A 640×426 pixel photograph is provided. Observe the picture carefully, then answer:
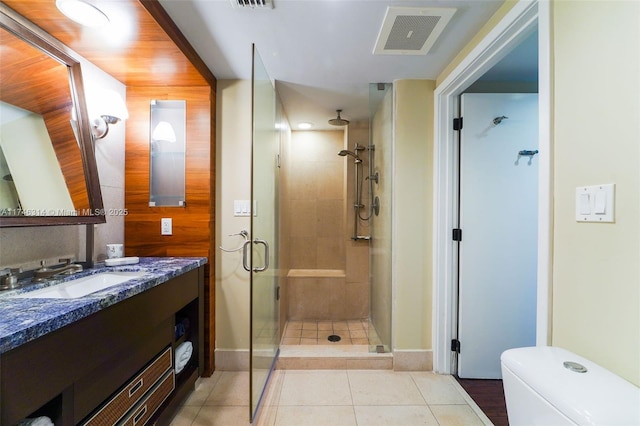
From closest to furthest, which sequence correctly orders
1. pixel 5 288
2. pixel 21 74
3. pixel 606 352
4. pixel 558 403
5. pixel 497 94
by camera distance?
1. pixel 558 403
2. pixel 606 352
3. pixel 5 288
4. pixel 21 74
5. pixel 497 94

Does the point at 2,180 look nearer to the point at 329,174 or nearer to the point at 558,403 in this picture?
the point at 558,403

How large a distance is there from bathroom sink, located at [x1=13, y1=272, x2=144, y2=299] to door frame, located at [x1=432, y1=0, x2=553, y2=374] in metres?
1.86

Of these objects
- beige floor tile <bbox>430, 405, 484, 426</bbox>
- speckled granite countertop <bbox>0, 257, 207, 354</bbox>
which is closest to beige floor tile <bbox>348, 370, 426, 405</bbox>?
beige floor tile <bbox>430, 405, 484, 426</bbox>

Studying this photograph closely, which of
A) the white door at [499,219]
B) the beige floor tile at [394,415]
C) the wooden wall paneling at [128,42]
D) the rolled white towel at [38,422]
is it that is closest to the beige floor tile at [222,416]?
the beige floor tile at [394,415]

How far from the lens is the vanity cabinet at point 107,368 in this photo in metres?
0.73

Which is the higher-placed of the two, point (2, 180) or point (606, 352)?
point (2, 180)

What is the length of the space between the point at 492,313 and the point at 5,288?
106 inches

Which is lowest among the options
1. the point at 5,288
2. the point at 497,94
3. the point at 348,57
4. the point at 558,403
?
the point at 558,403

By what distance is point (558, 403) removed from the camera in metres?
0.68

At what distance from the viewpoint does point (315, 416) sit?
157 centimetres

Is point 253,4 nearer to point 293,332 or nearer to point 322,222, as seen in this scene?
point 322,222

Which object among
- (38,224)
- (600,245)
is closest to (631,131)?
(600,245)

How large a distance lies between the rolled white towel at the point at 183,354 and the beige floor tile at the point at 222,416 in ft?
0.96

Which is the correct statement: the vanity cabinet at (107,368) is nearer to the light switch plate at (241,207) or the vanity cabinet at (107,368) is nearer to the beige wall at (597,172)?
the light switch plate at (241,207)
